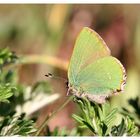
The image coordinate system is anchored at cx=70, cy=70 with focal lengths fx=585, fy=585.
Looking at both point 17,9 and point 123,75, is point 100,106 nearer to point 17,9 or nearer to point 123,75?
point 123,75

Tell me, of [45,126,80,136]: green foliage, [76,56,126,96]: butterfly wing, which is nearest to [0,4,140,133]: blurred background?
[45,126,80,136]: green foliage

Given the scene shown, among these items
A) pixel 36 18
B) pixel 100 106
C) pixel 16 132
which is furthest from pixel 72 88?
pixel 36 18

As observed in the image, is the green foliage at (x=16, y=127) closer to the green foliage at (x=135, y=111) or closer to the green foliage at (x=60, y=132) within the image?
the green foliage at (x=60, y=132)

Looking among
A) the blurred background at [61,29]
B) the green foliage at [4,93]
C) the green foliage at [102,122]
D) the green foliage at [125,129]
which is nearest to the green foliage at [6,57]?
the green foliage at [4,93]

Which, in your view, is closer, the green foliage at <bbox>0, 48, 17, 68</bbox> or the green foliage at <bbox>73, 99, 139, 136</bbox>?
the green foliage at <bbox>73, 99, 139, 136</bbox>

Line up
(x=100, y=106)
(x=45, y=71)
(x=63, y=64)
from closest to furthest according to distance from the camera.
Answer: (x=100, y=106), (x=63, y=64), (x=45, y=71)

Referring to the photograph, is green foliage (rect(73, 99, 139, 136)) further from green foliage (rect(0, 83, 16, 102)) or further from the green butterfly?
green foliage (rect(0, 83, 16, 102))
